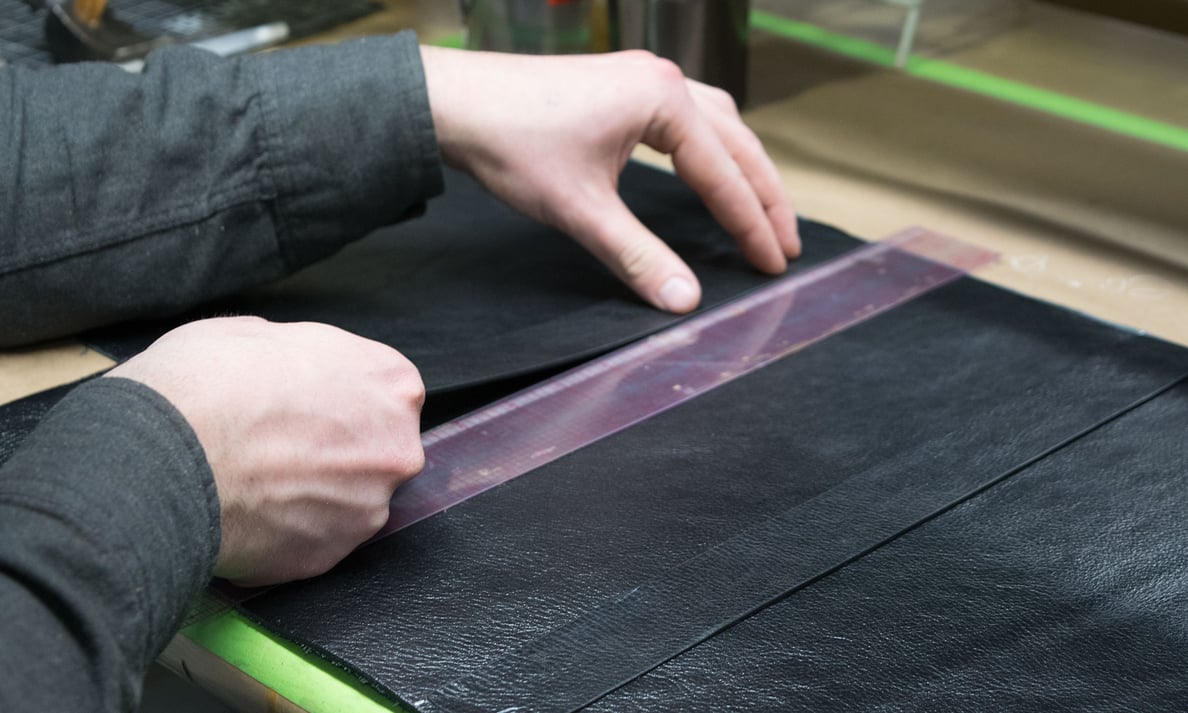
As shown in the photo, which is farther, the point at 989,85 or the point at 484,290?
the point at 989,85

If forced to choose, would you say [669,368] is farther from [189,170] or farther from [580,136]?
[189,170]

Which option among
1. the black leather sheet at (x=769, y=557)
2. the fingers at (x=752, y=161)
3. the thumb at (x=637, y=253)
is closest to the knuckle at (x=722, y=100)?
the fingers at (x=752, y=161)

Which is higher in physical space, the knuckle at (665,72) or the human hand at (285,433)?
the knuckle at (665,72)

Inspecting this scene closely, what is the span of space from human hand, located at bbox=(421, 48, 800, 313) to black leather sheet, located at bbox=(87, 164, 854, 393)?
4 cm

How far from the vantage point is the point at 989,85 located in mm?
1158

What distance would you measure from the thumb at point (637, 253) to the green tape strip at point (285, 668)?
1.21 feet

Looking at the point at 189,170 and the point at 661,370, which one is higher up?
the point at 189,170

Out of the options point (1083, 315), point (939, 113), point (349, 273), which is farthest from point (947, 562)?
point (939, 113)

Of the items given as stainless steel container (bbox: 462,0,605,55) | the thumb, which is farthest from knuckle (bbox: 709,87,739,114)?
stainless steel container (bbox: 462,0,605,55)

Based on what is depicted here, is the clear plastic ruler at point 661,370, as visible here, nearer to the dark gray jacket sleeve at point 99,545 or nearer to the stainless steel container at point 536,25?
the dark gray jacket sleeve at point 99,545

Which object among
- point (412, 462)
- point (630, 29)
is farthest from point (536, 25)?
point (412, 462)

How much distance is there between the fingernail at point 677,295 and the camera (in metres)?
0.82

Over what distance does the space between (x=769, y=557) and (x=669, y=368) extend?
203 millimetres

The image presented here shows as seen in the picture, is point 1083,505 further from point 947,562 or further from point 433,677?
point 433,677
